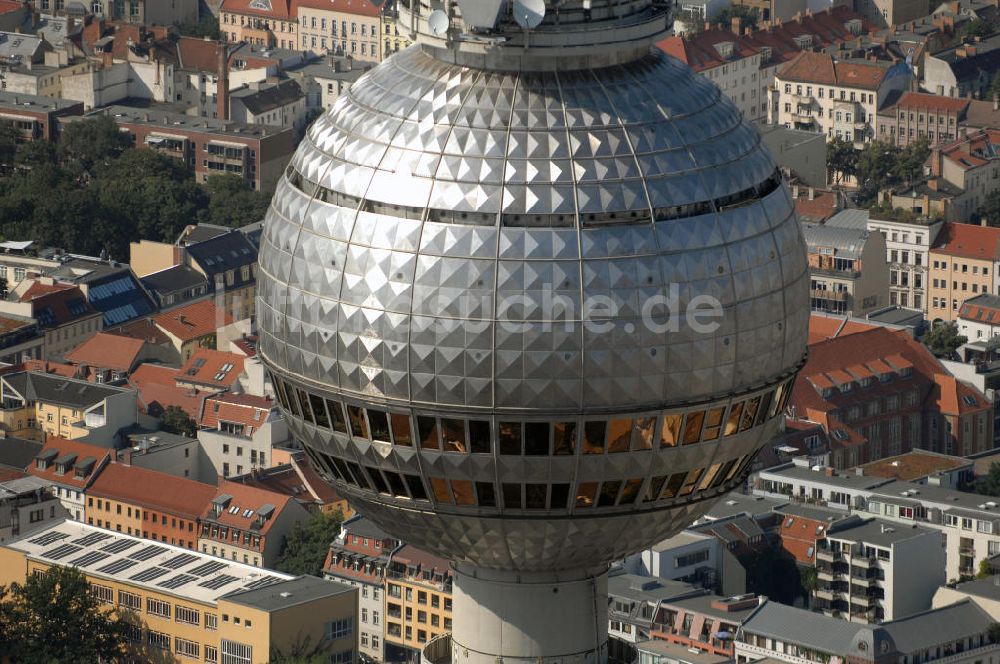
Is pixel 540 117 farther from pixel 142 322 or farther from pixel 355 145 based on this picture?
pixel 142 322

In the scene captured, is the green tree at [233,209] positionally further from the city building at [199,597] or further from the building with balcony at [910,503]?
the city building at [199,597]

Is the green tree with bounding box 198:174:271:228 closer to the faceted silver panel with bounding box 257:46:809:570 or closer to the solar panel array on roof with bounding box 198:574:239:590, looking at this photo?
the solar panel array on roof with bounding box 198:574:239:590

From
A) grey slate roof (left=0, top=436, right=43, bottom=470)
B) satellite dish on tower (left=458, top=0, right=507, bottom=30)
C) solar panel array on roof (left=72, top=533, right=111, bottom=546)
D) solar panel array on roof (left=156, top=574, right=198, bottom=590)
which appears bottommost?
grey slate roof (left=0, top=436, right=43, bottom=470)

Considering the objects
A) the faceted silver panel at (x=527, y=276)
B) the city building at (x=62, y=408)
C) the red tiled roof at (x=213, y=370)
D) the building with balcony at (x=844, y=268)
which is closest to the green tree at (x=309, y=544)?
the city building at (x=62, y=408)

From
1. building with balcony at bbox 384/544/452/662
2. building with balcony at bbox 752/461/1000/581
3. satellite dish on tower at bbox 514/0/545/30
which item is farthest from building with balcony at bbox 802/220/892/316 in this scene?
satellite dish on tower at bbox 514/0/545/30

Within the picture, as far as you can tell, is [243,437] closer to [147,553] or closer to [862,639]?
[147,553]
